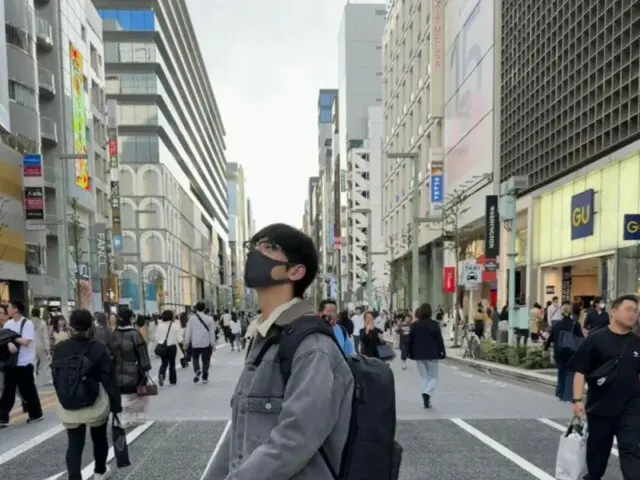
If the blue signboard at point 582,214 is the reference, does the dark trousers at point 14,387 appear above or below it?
below

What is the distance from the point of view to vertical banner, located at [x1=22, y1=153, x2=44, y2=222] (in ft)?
106

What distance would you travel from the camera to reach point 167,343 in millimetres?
13555

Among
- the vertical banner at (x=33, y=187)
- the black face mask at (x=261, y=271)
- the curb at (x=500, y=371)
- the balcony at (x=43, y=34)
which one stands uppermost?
the balcony at (x=43, y=34)

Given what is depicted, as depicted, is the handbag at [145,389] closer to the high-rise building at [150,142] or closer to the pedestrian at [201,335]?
the pedestrian at [201,335]

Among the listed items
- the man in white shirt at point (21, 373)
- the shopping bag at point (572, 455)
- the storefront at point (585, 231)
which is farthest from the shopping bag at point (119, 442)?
the storefront at point (585, 231)

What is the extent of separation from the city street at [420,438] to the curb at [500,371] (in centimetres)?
114

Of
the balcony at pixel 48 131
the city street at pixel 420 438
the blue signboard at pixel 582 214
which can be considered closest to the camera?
the city street at pixel 420 438

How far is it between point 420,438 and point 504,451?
1136 mm

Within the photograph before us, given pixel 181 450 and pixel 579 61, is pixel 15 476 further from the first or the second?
pixel 579 61

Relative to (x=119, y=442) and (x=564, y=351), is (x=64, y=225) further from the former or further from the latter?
(x=119, y=442)

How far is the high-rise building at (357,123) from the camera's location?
91.3m

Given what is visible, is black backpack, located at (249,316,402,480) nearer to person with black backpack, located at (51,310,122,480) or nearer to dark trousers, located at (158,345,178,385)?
person with black backpack, located at (51,310,122,480)

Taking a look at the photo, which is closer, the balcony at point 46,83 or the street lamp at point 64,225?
the street lamp at point 64,225

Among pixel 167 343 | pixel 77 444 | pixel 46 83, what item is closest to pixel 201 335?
pixel 167 343
